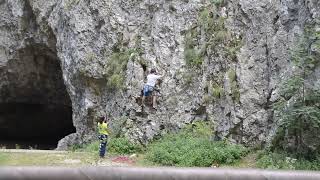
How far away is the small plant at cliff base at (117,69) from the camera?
58.0 feet

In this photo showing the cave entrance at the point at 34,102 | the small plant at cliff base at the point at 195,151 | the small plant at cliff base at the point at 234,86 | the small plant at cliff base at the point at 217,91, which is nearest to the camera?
the small plant at cliff base at the point at 195,151

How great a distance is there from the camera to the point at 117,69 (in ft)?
58.9

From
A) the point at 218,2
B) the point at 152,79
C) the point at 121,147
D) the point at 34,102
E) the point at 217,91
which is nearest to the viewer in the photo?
the point at 217,91

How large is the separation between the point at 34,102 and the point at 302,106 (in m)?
22.0

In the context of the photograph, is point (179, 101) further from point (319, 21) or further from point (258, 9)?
point (319, 21)

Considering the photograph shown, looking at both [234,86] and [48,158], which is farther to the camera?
[234,86]

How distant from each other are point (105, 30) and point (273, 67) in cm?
832

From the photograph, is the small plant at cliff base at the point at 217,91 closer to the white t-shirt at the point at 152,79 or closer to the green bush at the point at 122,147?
the white t-shirt at the point at 152,79

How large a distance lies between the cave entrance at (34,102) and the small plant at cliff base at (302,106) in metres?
16.4

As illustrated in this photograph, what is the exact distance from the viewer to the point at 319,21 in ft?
39.5

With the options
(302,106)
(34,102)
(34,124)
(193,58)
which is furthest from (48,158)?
(34,124)

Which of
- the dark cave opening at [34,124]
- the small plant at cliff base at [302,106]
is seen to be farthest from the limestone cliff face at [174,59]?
the dark cave opening at [34,124]

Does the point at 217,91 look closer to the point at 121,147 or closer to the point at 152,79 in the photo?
the point at 152,79

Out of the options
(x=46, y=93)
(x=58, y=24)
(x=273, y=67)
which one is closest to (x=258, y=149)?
(x=273, y=67)
